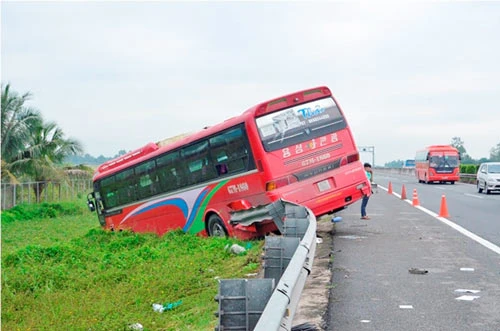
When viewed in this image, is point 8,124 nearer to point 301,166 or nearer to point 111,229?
point 111,229

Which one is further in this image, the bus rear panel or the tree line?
the tree line

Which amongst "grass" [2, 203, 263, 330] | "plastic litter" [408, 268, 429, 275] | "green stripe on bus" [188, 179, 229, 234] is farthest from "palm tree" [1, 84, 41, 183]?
"plastic litter" [408, 268, 429, 275]

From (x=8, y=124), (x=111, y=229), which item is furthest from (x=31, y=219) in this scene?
(x=111, y=229)

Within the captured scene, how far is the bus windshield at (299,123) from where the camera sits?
1482cm

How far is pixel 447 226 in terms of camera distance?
16891 millimetres

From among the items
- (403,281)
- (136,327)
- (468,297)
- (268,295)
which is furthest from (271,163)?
(268,295)

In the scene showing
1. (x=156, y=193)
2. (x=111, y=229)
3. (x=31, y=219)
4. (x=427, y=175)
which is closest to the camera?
(x=156, y=193)

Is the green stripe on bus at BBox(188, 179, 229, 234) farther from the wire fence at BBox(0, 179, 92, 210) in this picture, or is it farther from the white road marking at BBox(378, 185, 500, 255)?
the wire fence at BBox(0, 179, 92, 210)

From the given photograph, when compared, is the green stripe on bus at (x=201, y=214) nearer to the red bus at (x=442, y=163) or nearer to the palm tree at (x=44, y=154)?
the palm tree at (x=44, y=154)

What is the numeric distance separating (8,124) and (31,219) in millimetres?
5669

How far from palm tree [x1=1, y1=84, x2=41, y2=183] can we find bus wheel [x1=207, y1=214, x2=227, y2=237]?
21121mm

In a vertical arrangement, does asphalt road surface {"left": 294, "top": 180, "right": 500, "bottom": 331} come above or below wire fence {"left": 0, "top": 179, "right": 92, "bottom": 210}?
below

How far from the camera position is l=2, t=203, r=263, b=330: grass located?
31.7 feet

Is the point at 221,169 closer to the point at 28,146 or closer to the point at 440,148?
the point at 28,146
